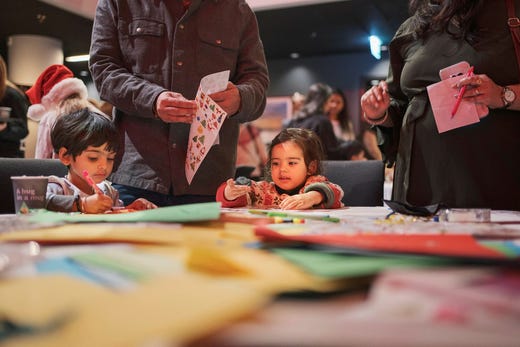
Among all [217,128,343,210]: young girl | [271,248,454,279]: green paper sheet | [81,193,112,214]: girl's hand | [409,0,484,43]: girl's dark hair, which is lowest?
[81,193,112,214]: girl's hand

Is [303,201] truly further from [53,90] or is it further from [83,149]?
[53,90]

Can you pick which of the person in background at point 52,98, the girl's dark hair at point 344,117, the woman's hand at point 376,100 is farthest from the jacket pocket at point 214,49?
the girl's dark hair at point 344,117

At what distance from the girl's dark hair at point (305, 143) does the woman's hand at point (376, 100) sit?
0.33 meters

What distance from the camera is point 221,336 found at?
0.26 m

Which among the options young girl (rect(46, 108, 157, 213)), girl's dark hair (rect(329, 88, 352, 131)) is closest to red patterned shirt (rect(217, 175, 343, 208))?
young girl (rect(46, 108, 157, 213))

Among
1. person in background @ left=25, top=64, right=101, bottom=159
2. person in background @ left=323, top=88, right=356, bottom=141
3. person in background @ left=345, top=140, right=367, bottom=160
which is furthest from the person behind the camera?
person in background @ left=323, top=88, right=356, bottom=141

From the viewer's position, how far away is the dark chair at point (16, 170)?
1.59 m

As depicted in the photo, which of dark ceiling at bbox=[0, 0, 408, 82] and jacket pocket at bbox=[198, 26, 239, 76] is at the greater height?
dark ceiling at bbox=[0, 0, 408, 82]

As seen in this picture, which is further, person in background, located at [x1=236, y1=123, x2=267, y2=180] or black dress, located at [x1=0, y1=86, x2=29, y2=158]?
person in background, located at [x1=236, y1=123, x2=267, y2=180]

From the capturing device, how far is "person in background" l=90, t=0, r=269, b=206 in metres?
1.47

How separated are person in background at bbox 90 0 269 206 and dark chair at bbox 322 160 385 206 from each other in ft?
2.00

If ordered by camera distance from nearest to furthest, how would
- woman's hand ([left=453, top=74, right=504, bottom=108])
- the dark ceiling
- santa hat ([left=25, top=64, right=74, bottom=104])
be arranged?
woman's hand ([left=453, top=74, right=504, bottom=108]), santa hat ([left=25, top=64, right=74, bottom=104]), the dark ceiling

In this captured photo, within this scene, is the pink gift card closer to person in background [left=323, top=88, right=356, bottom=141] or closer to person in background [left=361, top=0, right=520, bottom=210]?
person in background [left=361, top=0, right=520, bottom=210]

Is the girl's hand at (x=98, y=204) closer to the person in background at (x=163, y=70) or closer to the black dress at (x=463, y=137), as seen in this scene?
the person in background at (x=163, y=70)
